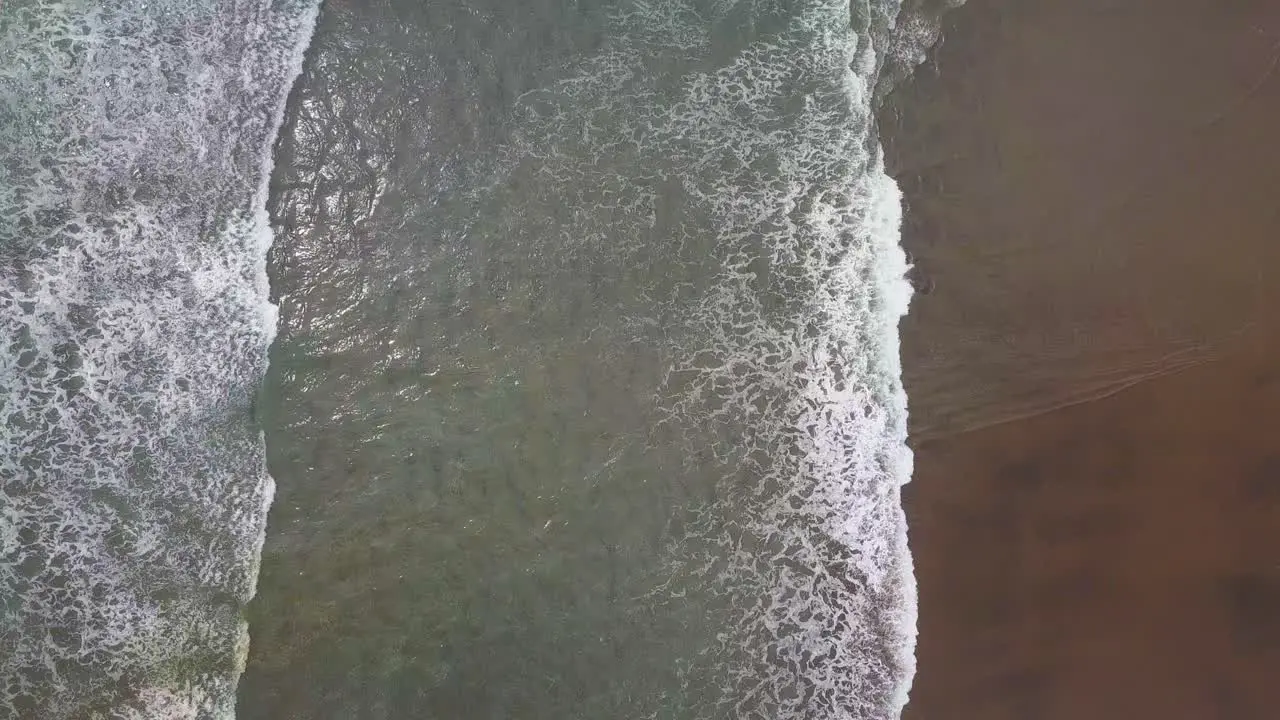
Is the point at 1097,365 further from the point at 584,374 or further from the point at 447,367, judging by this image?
the point at 447,367

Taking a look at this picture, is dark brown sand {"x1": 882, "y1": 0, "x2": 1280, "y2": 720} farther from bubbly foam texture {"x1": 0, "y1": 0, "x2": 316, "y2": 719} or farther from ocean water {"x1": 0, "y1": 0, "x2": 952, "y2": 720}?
bubbly foam texture {"x1": 0, "y1": 0, "x2": 316, "y2": 719}

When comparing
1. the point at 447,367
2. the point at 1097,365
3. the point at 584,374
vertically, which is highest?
the point at 447,367

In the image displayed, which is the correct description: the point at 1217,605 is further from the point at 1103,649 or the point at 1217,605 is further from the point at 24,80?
the point at 24,80

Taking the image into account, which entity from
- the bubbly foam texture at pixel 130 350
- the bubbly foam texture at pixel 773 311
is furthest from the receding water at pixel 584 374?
the bubbly foam texture at pixel 130 350

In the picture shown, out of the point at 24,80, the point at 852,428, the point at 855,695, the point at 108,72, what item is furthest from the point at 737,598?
the point at 24,80

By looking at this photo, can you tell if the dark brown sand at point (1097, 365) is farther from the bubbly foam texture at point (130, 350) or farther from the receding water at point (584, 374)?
the bubbly foam texture at point (130, 350)

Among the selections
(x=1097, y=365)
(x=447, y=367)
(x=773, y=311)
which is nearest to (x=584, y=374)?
(x=447, y=367)
